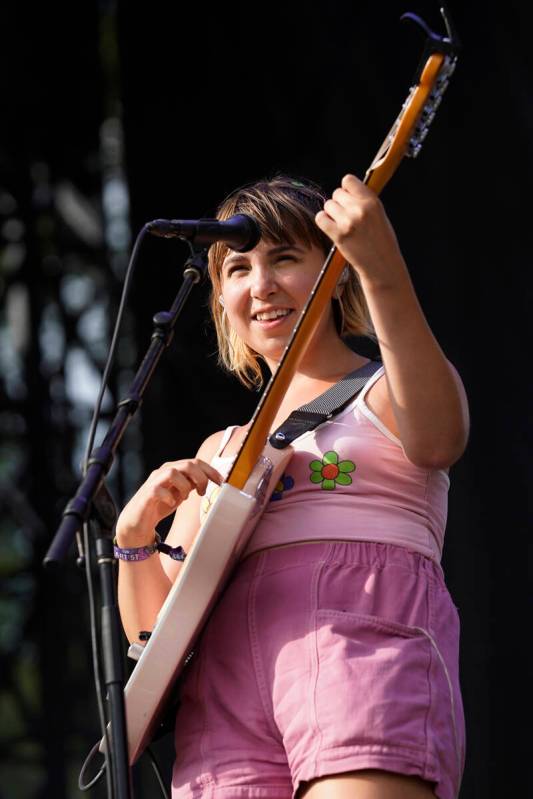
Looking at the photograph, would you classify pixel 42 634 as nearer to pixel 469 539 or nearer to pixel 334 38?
pixel 469 539

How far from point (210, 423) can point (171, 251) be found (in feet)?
1.95

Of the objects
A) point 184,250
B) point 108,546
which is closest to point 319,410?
point 108,546

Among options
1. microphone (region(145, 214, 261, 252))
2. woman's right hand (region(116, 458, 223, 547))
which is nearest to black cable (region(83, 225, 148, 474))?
microphone (region(145, 214, 261, 252))

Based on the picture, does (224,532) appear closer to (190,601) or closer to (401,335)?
(190,601)

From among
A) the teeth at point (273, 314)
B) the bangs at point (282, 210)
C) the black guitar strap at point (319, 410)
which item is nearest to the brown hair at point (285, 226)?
the bangs at point (282, 210)

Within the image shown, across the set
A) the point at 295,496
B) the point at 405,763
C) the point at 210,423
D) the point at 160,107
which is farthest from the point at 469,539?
the point at 160,107

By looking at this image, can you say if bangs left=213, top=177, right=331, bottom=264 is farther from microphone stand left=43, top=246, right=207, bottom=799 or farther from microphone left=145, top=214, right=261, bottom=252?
microphone stand left=43, top=246, right=207, bottom=799

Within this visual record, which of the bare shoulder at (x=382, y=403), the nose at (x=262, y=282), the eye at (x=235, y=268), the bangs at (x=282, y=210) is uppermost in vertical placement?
the bangs at (x=282, y=210)

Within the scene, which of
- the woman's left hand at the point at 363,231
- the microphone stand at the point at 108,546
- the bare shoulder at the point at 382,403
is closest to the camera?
the microphone stand at the point at 108,546

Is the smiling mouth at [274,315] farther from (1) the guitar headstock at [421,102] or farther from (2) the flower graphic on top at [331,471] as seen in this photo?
(1) the guitar headstock at [421,102]

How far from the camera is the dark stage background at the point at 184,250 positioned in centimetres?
303

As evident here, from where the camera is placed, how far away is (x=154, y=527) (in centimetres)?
188

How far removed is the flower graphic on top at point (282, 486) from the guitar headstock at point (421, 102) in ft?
1.62

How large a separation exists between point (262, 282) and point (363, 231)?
1.60ft
